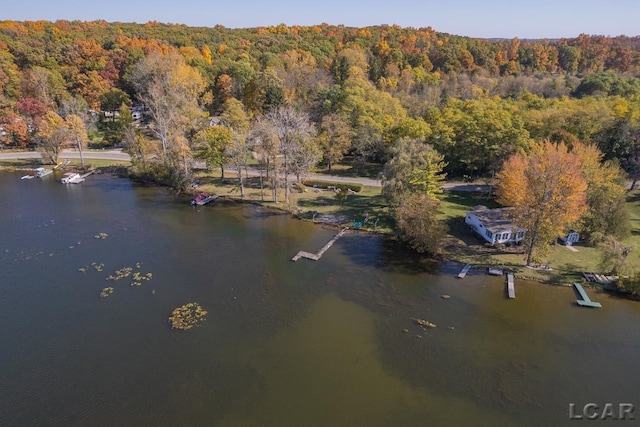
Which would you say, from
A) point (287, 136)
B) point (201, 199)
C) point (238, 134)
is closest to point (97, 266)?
point (201, 199)

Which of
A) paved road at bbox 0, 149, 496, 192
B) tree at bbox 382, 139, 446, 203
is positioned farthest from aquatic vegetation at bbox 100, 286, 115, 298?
paved road at bbox 0, 149, 496, 192

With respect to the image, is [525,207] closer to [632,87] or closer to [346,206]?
[346,206]

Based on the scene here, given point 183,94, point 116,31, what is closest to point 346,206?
point 183,94

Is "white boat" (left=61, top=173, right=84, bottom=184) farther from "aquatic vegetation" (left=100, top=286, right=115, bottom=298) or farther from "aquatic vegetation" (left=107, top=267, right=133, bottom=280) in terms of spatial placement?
"aquatic vegetation" (left=100, top=286, right=115, bottom=298)

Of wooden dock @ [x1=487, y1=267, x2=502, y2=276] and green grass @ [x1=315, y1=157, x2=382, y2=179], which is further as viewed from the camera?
green grass @ [x1=315, y1=157, x2=382, y2=179]

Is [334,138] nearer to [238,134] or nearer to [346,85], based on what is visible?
[238,134]

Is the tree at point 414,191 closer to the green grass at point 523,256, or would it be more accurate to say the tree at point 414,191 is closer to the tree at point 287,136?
the green grass at point 523,256
